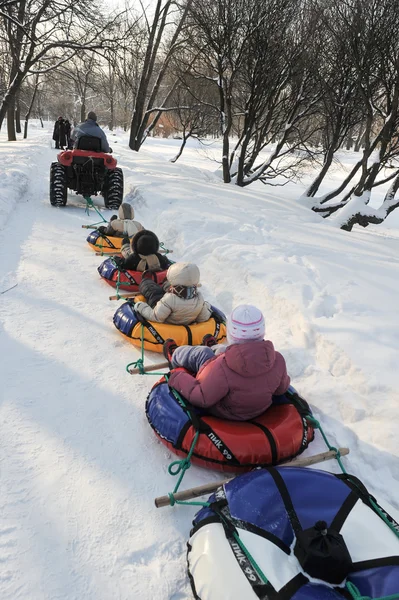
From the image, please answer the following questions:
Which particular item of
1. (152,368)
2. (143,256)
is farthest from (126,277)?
(152,368)

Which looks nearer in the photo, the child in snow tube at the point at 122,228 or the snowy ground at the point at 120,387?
the snowy ground at the point at 120,387

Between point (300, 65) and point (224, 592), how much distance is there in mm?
11422

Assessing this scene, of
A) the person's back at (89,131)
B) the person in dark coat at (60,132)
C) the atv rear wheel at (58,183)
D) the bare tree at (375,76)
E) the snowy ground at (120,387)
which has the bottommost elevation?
the snowy ground at (120,387)

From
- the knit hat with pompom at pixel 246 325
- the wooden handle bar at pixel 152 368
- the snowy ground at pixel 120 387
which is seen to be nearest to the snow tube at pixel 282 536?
the snowy ground at pixel 120 387

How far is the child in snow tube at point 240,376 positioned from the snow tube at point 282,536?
1.91ft

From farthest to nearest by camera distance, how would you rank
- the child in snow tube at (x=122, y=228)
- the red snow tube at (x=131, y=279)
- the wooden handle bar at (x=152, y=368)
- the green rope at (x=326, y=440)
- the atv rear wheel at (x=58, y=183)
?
the atv rear wheel at (x=58, y=183) < the child in snow tube at (x=122, y=228) < the red snow tube at (x=131, y=279) < the wooden handle bar at (x=152, y=368) < the green rope at (x=326, y=440)

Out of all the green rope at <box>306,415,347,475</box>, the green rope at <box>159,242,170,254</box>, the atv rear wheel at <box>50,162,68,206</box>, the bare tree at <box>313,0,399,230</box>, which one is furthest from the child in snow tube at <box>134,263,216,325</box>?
the bare tree at <box>313,0,399,230</box>

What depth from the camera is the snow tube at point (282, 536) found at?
65.9 inches

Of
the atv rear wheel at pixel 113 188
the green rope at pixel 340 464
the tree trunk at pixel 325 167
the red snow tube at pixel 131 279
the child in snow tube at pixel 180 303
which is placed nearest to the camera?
the green rope at pixel 340 464

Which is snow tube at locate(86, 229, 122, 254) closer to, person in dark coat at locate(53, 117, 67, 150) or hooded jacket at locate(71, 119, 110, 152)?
hooded jacket at locate(71, 119, 110, 152)

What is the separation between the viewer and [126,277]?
5.14 metres

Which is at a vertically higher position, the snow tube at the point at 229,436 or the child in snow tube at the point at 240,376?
the child in snow tube at the point at 240,376

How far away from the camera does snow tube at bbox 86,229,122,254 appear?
20.4 ft

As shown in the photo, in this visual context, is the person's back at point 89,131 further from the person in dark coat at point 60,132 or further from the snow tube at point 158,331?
the person in dark coat at point 60,132
